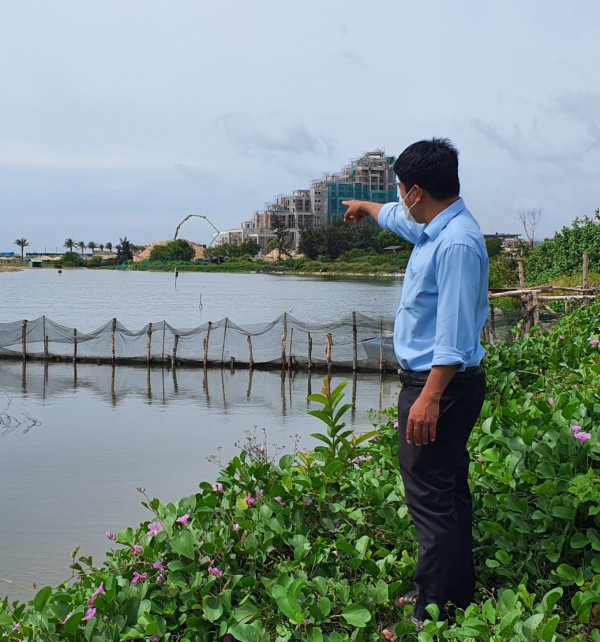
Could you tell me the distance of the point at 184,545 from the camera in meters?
3.00

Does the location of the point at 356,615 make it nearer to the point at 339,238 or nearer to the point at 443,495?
the point at 443,495

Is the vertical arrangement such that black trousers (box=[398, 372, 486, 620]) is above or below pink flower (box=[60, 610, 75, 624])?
above

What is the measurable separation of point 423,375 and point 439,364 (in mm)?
159

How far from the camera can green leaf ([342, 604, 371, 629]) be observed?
2.71 metres

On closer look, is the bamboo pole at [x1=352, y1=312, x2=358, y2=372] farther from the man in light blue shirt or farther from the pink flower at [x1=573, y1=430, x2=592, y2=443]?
the man in light blue shirt

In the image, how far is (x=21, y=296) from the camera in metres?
66.8

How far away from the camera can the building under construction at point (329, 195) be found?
142m

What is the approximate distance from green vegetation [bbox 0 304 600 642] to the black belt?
547mm

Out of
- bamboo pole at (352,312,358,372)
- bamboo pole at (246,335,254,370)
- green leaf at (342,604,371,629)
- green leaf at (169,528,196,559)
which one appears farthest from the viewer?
bamboo pole at (246,335,254,370)

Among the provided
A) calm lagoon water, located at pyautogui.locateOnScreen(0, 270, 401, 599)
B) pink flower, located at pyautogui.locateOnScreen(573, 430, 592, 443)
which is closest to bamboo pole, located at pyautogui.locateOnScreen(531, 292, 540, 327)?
calm lagoon water, located at pyautogui.locateOnScreen(0, 270, 401, 599)

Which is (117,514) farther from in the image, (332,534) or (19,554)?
(332,534)

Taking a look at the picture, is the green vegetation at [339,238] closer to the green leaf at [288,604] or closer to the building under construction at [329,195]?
the building under construction at [329,195]

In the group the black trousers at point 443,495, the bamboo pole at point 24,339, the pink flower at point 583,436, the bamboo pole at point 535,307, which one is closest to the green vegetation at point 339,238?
the bamboo pole at point 24,339

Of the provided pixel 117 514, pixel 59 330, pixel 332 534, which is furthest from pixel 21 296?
pixel 332 534
